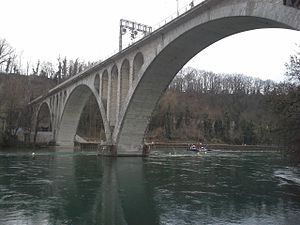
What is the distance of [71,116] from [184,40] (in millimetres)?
41135

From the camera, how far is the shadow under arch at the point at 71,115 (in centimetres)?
6181

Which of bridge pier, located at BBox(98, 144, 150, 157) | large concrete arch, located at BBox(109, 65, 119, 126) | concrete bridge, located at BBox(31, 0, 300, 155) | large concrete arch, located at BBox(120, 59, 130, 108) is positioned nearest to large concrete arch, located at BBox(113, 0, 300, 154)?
concrete bridge, located at BBox(31, 0, 300, 155)

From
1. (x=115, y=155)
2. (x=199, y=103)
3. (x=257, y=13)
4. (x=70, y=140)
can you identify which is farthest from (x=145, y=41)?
(x=199, y=103)

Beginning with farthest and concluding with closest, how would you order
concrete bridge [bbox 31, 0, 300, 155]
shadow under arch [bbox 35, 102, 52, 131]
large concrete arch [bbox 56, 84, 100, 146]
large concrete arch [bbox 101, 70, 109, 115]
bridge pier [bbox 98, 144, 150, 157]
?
shadow under arch [bbox 35, 102, 52, 131], large concrete arch [bbox 56, 84, 100, 146], large concrete arch [bbox 101, 70, 109, 115], bridge pier [bbox 98, 144, 150, 157], concrete bridge [bbox 31, 0, 300, 155]

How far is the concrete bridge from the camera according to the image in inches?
802

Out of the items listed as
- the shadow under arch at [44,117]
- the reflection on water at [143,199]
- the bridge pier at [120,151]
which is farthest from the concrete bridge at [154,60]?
the shadow under arch at [44,117]

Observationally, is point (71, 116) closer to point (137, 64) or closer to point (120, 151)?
point (120, 151)

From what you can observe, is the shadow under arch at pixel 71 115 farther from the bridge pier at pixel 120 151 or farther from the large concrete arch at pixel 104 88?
the bridge pier at pixel 120 151

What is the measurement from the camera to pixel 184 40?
28.9 m

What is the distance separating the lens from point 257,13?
62.1ft

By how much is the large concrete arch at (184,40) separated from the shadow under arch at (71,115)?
22.3 metres

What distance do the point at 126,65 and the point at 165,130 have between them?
50.7 meters

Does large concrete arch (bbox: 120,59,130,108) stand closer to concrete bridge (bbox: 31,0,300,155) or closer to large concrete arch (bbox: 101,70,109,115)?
concrete bridge (bbox: 31,0,300,155)

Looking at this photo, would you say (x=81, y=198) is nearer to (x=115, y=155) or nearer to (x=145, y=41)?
(x=145, y=41)
